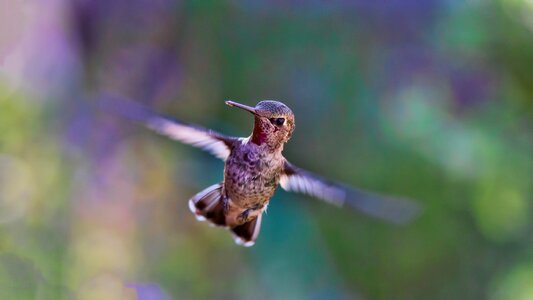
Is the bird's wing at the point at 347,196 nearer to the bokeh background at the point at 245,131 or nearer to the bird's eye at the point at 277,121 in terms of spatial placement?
the bird's eye at the point at 277,121

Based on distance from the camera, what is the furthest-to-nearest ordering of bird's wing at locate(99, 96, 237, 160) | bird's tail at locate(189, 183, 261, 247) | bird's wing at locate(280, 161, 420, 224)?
bird's tail at locate(189, 183, 261, 247)
bird's wing at locate(99, 96, 237, 160)
bird's wing at locate(280, 161, 420, 224)

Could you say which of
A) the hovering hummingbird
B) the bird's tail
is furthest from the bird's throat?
the bird's tail

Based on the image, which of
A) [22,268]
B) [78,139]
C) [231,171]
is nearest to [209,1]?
[78,139]

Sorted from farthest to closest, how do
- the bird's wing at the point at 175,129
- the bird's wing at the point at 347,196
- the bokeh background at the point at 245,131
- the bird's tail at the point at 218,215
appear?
the bokeh background at the point at 245,131 < the bird's tail at the point at 218,215 < the bird's wing at the point at 175,129 < the bird's wing at the point at 347,196

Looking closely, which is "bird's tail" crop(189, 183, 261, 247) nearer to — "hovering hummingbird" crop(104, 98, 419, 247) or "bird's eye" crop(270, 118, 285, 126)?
"hovering hummingbird" crop(104, 98, 419, 247)

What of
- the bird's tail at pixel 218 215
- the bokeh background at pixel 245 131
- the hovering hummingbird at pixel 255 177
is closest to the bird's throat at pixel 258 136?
the hovering hummingbird at pixel 255 177

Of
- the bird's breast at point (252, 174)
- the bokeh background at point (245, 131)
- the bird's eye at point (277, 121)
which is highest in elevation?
the bird's eye at point (277, 121)
